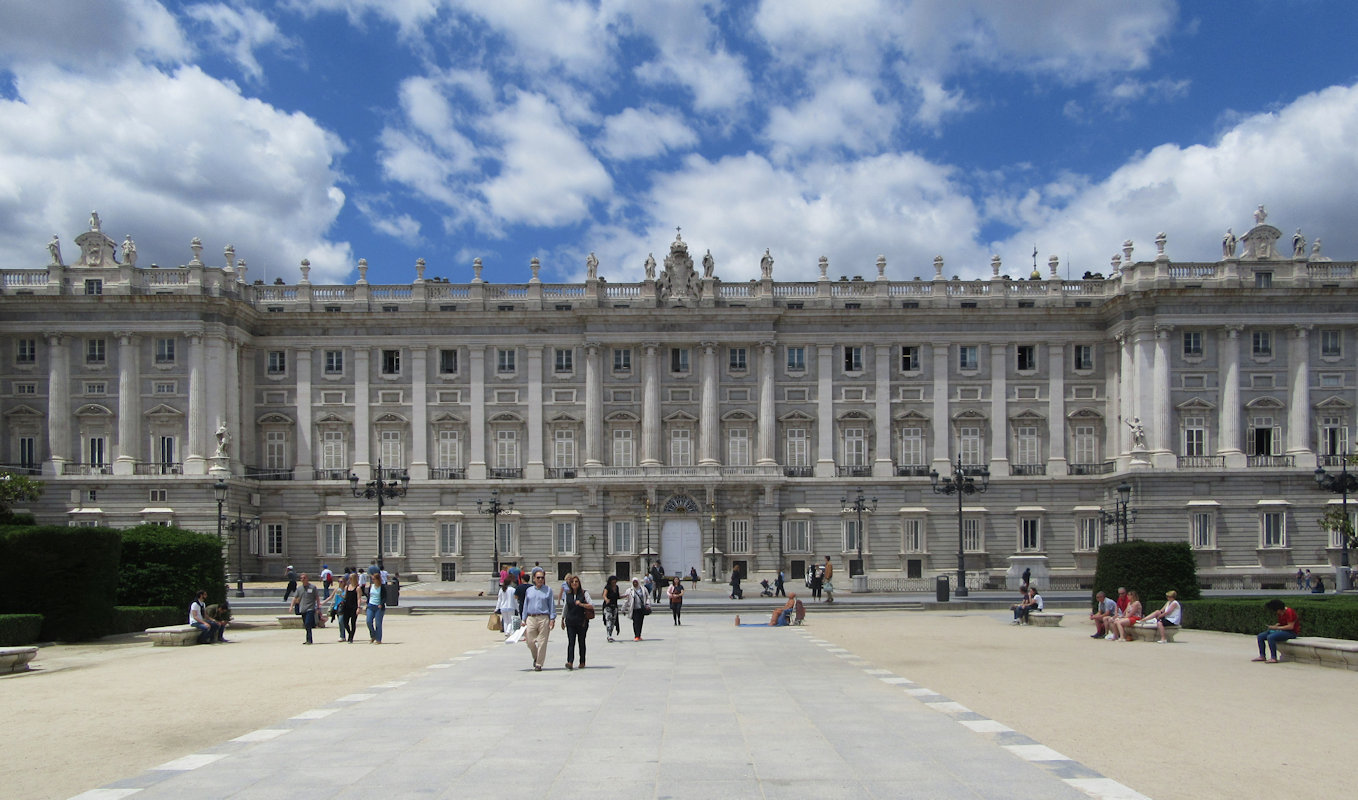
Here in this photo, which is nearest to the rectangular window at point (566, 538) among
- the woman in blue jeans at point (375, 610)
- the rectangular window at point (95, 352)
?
the rectangular window at point (95, 352)

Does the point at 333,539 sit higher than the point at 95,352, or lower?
lower

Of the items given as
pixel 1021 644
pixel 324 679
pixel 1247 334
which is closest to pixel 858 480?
pixel 1247 334

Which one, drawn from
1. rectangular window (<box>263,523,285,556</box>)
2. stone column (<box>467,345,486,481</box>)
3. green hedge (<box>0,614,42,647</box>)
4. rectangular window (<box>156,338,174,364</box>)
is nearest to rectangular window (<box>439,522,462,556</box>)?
stone column (<box>467,345,486,481</box>)

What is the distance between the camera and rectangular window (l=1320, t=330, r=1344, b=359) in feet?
205

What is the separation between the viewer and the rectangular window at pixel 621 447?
65375 mm

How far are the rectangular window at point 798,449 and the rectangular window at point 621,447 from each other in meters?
8.58

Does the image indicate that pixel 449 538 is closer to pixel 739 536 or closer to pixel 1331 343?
pixel 739 536

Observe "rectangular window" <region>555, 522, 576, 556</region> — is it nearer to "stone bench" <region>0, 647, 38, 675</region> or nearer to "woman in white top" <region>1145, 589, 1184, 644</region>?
"woman in white top" <region>1145, 589, 1184, 644</region>

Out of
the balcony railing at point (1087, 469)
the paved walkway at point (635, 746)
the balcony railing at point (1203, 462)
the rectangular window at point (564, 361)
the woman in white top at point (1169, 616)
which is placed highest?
the rectangular window at point (564, 361)

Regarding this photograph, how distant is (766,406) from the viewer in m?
64.9

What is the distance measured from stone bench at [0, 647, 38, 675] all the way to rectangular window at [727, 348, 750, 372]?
45784 millimetres

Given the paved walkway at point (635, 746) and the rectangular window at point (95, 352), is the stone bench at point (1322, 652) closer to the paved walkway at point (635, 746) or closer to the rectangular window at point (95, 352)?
the paved walkway at point (635, 746)

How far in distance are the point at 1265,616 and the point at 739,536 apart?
36512mm

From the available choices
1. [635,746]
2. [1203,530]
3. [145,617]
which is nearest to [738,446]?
[1203,530]
